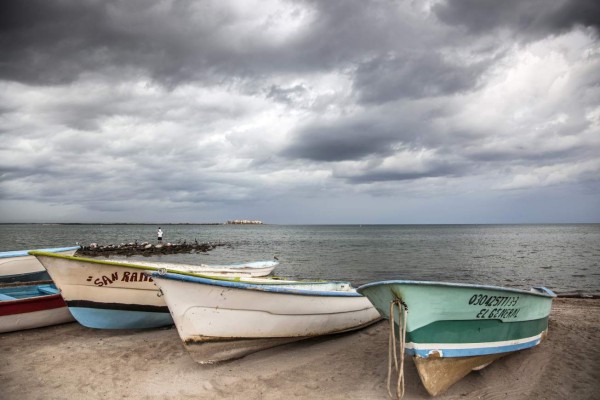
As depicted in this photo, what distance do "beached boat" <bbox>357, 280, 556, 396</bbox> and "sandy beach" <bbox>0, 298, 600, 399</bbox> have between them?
0.49 m

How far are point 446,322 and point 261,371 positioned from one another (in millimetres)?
3200

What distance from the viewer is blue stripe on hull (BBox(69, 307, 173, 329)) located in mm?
8227

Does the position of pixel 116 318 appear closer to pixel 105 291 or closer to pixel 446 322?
pixel 105 291

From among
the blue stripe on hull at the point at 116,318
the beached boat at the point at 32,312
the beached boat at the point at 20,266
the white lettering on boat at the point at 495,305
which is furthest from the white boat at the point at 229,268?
the white lettering on boat at the point at 495,305

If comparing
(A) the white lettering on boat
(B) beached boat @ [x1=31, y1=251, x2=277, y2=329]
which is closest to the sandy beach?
(B) beached boat @ [x1=31, y1=251, x2=277, y2=329]

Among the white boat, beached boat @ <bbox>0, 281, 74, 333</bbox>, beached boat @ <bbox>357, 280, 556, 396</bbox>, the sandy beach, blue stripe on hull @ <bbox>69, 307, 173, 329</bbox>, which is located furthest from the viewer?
the white boat

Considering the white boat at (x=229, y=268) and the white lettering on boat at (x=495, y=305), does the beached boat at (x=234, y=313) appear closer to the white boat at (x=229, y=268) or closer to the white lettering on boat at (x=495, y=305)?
the white lettering on boat at (x=495, y=305)

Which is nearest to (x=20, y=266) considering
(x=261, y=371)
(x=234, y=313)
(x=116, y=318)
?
(x=116, y=318)

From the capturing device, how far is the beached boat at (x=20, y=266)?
481 inches

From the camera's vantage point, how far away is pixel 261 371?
6535 millimetres

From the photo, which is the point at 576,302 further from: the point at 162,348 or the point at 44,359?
the point at 44,359

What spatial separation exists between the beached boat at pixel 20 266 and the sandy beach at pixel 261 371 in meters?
4.81

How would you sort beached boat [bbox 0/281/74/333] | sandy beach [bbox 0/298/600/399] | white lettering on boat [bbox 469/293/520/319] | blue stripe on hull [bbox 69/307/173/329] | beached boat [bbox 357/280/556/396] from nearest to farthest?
beached boat [bbox 357/280/556/396] < white lettering on boat [bbox 469/293/520/319] < sandy beach [bbox 0/298/600/399] < blue stripe on hull [bbox 69/307/173/329] < beached boat [bbox 0/281/74/333]

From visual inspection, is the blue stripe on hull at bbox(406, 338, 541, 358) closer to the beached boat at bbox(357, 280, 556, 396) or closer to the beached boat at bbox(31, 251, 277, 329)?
the beached boat at bbox(357, 280, 556, 396)
